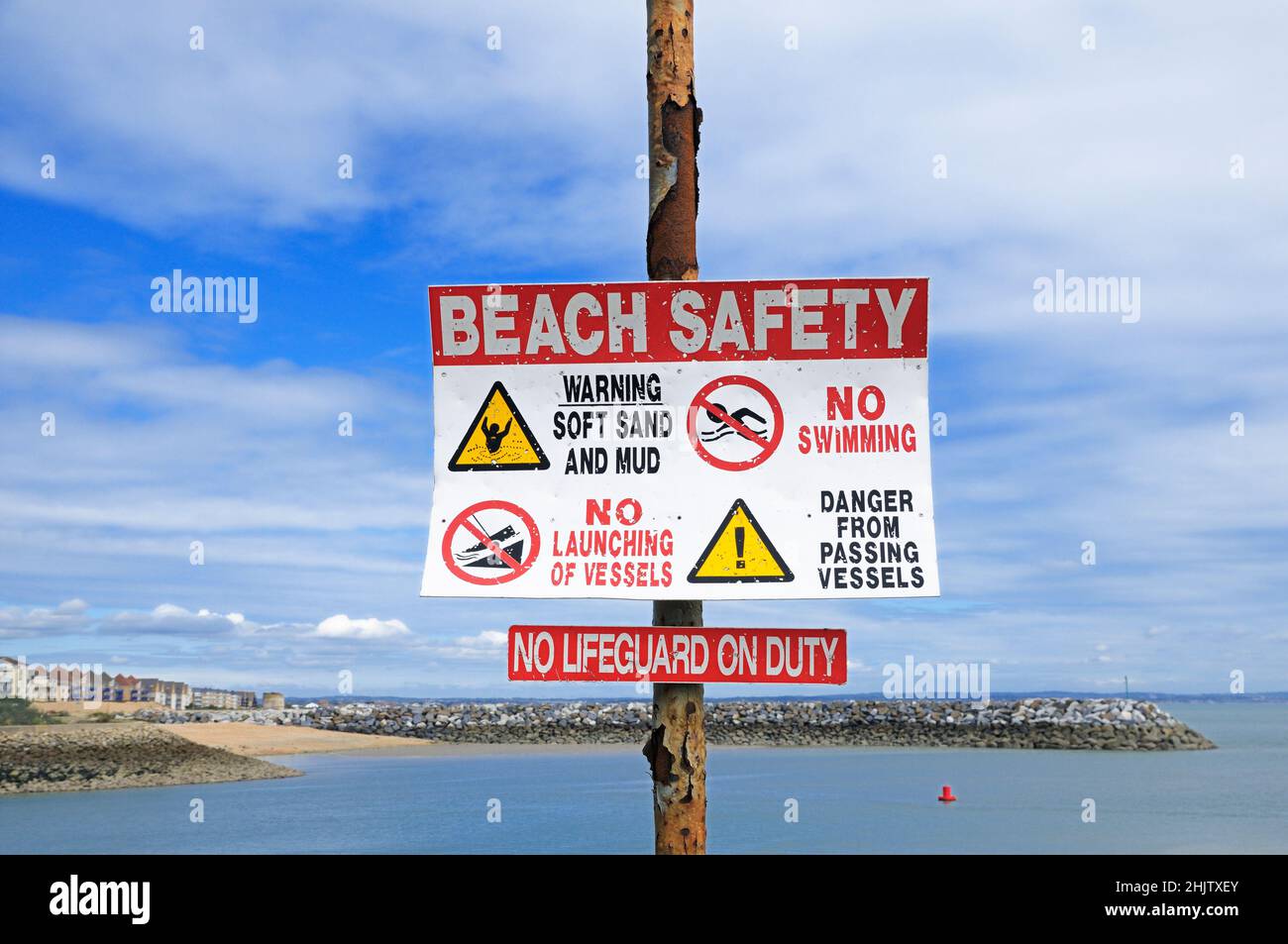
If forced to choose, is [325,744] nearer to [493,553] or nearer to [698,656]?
[493,553]

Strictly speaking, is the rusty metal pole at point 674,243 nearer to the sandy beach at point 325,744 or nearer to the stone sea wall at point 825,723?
the stone sea wall at point 825,723

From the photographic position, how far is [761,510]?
20.0ft

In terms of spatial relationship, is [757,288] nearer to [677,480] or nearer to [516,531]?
[677,480]

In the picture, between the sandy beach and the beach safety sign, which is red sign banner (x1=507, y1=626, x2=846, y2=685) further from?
the sandy beach

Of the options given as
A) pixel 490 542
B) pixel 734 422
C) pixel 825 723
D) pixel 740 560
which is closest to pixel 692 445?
pixel 734 422

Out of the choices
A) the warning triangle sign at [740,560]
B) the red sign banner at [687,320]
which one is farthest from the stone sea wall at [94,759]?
the warning triangle sign at [740,560]

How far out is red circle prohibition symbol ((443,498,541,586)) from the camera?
6156 millimetres

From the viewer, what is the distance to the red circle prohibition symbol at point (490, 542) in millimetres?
6156

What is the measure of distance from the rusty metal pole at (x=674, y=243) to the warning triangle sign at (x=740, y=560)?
219mm

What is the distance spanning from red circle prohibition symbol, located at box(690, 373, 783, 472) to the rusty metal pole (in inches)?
26.2

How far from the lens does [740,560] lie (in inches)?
238

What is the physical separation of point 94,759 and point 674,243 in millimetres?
57172

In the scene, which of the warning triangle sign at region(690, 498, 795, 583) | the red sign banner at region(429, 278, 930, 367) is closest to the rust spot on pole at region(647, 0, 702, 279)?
the red sign banner at region(429, 278, 930, 367)
